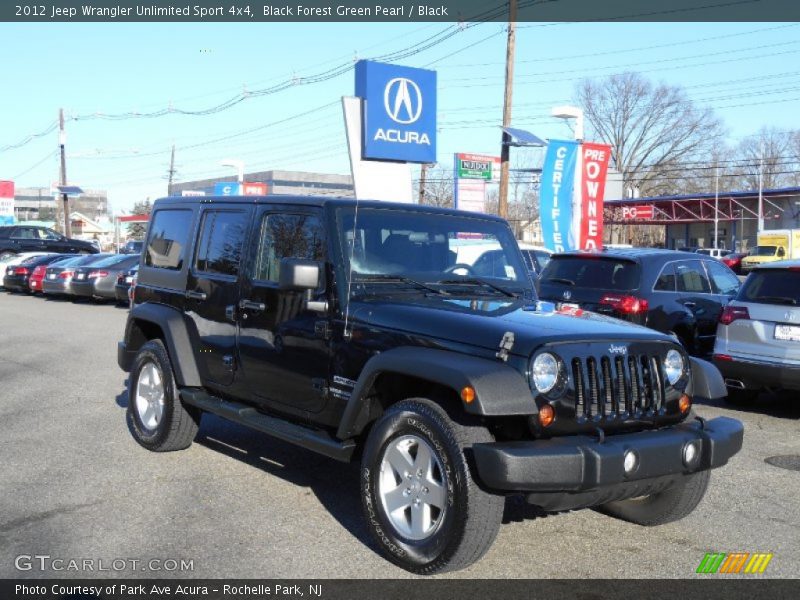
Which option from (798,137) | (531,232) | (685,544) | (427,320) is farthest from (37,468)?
(531,232)

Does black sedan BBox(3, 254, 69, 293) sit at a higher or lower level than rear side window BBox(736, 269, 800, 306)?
lower

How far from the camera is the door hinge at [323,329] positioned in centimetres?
544

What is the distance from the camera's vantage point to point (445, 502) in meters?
4.52

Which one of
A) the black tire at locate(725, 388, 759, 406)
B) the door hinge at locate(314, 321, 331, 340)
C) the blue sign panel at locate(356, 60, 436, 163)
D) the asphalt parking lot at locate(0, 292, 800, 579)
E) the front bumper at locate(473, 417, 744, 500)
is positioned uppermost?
the blue sign panel at locate(356, 60, 436, 163)

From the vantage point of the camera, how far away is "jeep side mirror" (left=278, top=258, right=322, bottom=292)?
5246 millimetres

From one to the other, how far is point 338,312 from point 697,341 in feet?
22.0

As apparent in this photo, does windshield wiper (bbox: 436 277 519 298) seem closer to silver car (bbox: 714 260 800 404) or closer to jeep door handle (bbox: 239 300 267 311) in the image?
jeep door handle (bbox: 239 300 267 311)

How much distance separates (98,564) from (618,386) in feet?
9.55

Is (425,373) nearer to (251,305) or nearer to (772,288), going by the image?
(251,305)

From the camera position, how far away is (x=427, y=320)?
16.1 ft

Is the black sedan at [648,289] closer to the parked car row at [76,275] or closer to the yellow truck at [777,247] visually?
the parked car row at [76,275]

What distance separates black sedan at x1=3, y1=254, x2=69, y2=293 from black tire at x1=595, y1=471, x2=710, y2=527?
25.9m

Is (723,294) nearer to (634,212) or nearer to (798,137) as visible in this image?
(634,212)

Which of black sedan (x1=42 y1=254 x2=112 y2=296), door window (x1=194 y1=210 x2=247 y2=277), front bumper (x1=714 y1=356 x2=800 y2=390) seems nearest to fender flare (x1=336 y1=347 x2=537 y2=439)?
door window (x1=194 y1=210 x2=247 y2=277)
